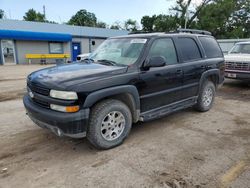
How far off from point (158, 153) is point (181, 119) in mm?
1898

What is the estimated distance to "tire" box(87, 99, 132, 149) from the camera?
3.62 metres

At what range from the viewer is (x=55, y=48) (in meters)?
25.4

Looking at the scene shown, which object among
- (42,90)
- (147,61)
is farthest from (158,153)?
(42,90)

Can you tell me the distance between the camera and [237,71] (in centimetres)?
905

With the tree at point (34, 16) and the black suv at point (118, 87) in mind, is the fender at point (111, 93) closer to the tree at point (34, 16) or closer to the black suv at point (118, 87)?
the black suv at point (118, 87)

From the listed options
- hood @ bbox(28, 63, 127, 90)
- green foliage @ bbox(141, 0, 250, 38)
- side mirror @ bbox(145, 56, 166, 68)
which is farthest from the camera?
Result: green foliage @ bbox(141, 0, 250, 38)

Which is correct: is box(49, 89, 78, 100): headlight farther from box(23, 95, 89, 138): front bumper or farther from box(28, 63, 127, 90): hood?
box(23, 95, 89, 138): front bumper

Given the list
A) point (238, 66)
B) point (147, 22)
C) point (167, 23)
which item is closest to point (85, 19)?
point (147, 22)

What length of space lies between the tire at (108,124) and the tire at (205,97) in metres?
2.44

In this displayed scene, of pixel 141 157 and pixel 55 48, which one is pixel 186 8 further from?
pixel 141 157

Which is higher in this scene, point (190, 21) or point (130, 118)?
point (190, 21)

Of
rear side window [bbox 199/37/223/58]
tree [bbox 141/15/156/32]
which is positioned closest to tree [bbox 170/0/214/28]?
tree [bbox 141/15/156/32]

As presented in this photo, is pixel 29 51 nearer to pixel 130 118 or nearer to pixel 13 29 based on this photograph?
pixel 13 29

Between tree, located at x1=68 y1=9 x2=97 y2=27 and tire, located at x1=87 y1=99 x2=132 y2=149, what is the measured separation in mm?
66629
